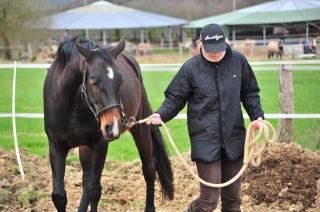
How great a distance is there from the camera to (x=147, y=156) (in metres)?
5.91

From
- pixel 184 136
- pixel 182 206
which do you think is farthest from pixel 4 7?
pixel 182 206

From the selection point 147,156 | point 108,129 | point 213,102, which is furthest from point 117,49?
point 147,156

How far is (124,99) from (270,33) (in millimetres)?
42559

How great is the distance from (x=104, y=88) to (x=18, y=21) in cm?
2975

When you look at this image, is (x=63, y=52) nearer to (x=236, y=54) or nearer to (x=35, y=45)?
(x=236, y=54)

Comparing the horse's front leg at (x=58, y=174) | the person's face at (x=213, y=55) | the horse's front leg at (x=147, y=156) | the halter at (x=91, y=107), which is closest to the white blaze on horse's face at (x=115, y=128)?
the halter at (x=91, y=107)

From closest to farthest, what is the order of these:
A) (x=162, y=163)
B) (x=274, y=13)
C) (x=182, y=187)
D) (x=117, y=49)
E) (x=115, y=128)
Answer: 1. (x=115, y=128)
2. (x=117, y=49)
3. (x=162, y=163)
4. (x=182, y=187)
5. (x=274, y=13)

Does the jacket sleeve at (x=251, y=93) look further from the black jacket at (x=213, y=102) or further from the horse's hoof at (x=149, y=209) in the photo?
the horse's hoof at (x=149, y=209)

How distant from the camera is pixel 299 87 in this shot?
13156 millimetres

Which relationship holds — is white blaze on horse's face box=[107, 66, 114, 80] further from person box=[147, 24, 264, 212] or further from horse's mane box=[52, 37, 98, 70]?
horse's mane box=[52, 37, 98, 70]

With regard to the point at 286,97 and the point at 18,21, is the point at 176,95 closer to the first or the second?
the point at 286,97

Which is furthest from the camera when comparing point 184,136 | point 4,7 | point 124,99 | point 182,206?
point 4,7

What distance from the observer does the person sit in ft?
13.1

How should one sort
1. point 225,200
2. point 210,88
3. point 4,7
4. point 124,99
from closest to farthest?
point 210,88 → point 225,200 → point 124,99 → point 4,7
